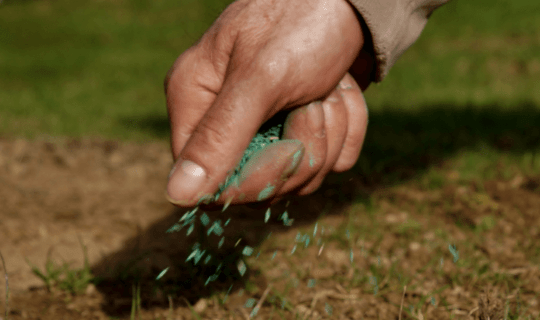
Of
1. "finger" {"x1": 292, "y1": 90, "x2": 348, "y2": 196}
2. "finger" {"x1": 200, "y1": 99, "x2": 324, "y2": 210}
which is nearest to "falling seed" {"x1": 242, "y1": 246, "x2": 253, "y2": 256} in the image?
"finger" {"x1": 200, "y1": 99, "x2": 324, "y2": 210}

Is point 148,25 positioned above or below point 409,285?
below

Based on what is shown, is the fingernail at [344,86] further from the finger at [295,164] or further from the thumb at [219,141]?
the thumb at [219,141]

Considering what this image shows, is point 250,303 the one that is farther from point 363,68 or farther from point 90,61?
point 90,61

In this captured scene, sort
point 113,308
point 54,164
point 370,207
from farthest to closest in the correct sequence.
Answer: point 54,164 → point 370,207 → point 113,308

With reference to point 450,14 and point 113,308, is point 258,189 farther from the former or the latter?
point 450,14

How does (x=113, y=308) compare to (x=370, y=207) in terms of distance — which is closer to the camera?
(x=113, y=308)

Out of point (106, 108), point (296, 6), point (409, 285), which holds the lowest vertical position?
point (106, 108)

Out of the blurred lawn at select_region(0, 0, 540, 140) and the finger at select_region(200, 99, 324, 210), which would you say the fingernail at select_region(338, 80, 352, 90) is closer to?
the finger at select_region(200, 99, 324, 210)

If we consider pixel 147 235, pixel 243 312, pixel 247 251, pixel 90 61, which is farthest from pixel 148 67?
pixel 247 251

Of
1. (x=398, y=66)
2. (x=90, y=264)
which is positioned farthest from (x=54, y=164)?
(x=398, y=66)
